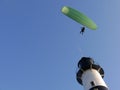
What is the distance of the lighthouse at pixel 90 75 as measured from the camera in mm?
47688

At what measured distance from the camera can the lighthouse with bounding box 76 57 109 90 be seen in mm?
47688

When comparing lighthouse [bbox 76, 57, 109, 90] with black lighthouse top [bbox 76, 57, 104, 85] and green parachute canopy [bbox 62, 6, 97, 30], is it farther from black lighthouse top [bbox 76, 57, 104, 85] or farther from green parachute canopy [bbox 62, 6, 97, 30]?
green parachute canopy [bbox 62, 6, 97, 30]

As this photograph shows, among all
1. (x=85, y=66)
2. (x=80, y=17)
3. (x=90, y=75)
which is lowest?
(x=90, y=75)

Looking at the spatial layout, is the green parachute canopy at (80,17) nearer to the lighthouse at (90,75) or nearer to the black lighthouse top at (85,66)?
the lighthouse at (90,75)

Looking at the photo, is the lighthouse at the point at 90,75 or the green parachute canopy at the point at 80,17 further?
the lighthouse at the point at 90,75

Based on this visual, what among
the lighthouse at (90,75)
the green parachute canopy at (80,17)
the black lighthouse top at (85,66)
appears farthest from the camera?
the black lighthouse top at (85,66)

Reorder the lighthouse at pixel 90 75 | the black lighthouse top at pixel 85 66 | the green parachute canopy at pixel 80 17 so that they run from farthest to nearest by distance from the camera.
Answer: the black lighthouse top at pixel 85 66
the lighthouse at pixel 90 75
the green parachute canopy at pixel 80 17

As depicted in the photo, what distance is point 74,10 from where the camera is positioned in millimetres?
43219

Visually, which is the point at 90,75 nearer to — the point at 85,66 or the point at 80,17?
the point at 85,66

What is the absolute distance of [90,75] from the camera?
164 feet

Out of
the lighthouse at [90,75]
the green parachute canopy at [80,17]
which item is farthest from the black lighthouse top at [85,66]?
the green parachute canopy at [80,17]

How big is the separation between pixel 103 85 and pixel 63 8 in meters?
13.2

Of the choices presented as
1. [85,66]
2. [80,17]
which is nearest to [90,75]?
[85,66]

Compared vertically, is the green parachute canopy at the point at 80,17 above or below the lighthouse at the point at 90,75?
above
